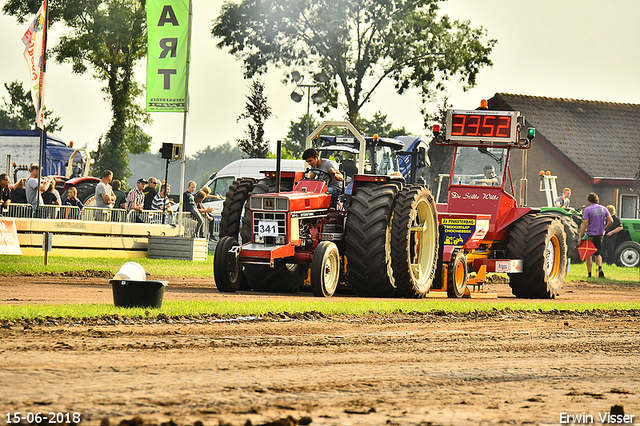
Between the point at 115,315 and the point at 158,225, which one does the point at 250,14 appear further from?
the point at 115,315

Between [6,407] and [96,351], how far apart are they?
1.94 m

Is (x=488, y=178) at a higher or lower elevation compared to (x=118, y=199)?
higher

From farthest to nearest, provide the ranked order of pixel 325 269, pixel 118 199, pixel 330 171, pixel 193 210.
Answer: pixel 193 210
pixel 118 199
pixel 330 171
pixel 325 269

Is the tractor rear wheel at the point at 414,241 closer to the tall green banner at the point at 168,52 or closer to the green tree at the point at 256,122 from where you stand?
the tall green banner at the point at 168,52

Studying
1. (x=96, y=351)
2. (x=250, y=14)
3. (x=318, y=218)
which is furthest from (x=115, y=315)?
(x=250, y=14)

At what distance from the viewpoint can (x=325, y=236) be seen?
12.7m

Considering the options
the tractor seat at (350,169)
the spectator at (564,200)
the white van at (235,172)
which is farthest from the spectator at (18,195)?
the spectator at (564,200)

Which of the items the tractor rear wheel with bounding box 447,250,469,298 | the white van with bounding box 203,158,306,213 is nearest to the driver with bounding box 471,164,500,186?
the tractor rear wheel with bounding box 447,250,469,298

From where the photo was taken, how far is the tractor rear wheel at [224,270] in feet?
40.8

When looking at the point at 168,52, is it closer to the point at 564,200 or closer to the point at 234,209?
the point at 234,209

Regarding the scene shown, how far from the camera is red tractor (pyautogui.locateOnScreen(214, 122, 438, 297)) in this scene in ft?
39.7

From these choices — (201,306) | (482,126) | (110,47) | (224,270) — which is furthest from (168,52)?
(110,47)

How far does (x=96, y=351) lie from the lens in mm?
6312

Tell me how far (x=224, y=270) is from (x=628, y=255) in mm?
18087
